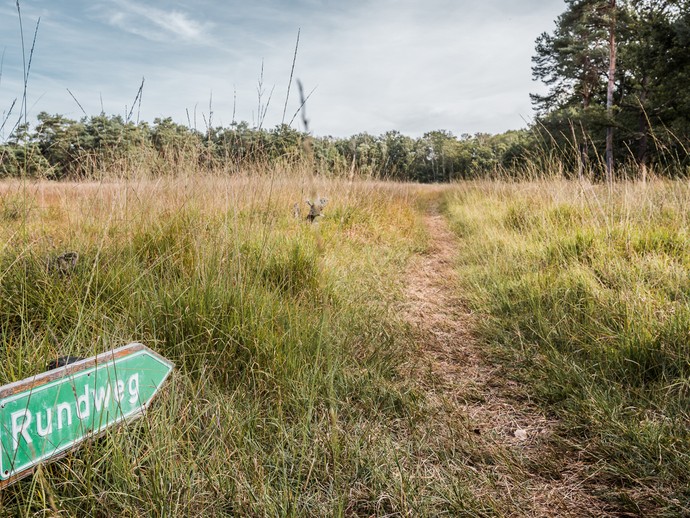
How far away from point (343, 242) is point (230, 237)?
6.18 feet

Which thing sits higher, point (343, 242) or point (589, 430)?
point (343, 242)

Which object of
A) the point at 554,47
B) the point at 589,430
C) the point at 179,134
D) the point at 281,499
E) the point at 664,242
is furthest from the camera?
the point at 554,47

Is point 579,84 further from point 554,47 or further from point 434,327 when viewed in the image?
point 434,327

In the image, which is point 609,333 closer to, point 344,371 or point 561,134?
point 344,371

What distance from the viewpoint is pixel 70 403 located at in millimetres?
821

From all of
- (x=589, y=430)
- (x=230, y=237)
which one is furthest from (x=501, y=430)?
(x=230, y=237)

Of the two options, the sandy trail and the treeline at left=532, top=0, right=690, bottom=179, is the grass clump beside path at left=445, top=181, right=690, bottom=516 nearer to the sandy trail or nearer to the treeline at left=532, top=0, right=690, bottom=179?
the sandy trail

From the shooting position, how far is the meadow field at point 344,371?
1.01 metres

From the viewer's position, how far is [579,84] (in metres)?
20.4

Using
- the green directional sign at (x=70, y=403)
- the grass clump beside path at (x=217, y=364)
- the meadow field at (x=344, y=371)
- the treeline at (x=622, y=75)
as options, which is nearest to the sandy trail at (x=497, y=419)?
the meadow field at (x=344, y=371)

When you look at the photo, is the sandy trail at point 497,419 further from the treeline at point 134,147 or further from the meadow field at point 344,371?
the treeline at point 134,147

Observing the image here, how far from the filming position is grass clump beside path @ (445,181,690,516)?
3.77 ft

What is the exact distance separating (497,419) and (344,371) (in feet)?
2.12

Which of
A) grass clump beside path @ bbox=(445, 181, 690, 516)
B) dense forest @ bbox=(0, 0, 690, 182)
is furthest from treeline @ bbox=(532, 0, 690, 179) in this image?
grass clump beside path @ bbox=(445, 181, 690, 516)
